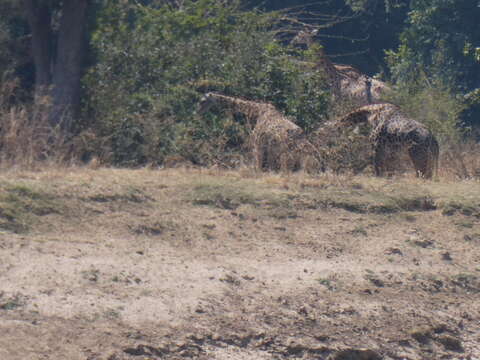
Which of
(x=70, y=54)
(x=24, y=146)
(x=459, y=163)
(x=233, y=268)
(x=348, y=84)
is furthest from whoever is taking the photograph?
(x=348, y=84)

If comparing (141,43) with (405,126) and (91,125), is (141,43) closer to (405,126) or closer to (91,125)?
(91,125)

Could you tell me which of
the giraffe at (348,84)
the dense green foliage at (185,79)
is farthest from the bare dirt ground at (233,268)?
the giraffe at (348,84)

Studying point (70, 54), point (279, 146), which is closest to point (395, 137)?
point (279, 146)

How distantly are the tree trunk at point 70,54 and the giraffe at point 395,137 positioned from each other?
459 cm

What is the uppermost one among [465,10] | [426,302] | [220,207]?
[465,10]

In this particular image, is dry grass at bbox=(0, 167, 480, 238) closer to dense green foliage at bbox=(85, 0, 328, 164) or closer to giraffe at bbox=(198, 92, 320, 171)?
giraffe at bbox=(198, 92, 320, 171)

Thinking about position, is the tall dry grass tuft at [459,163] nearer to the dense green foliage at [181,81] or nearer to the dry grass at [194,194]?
the dense green foliage at [181,81]

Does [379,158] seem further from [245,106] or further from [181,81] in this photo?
[181,81]

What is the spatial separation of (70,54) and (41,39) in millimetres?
822

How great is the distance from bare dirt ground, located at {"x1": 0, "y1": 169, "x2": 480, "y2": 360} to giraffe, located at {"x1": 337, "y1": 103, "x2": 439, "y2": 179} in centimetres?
155

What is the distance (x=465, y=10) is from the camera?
1930cm

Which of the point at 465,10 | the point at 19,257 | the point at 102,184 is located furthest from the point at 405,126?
the point at 465,10

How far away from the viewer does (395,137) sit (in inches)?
383

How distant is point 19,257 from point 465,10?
53.7ft
